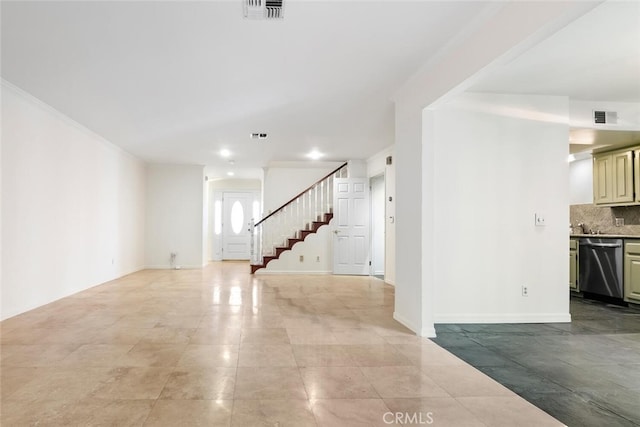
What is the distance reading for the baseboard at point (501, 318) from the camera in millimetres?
4266

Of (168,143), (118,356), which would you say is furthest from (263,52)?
(168,143)

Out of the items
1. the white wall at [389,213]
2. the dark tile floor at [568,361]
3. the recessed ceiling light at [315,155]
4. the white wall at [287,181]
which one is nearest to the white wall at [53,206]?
the white wall at [287,181]

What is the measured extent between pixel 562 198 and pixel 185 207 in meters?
7.86

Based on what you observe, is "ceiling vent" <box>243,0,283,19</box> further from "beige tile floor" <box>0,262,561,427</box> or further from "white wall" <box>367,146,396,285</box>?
"white wall" <box>367,146,396,285</box>

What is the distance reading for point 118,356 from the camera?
306cm

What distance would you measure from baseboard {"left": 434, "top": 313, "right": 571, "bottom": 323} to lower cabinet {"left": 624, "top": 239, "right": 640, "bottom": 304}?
1.63 m

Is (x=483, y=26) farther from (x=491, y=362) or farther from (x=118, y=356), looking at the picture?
(x=118, y=356)

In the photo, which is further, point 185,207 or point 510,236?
point 185,207

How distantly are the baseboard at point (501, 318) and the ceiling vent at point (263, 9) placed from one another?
3.33 meters

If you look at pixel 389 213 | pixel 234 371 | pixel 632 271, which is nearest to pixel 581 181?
pixel 632 271

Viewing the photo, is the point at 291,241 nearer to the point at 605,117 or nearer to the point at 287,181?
the point at 287,181

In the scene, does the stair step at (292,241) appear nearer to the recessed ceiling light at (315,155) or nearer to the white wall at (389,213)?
the recessed ceiling light at (315,155)

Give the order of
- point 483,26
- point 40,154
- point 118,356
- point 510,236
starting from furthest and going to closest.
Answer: point 40,154, point 510,236, point 118,356, point 483,26

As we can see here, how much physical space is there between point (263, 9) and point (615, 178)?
5885 millimetres
